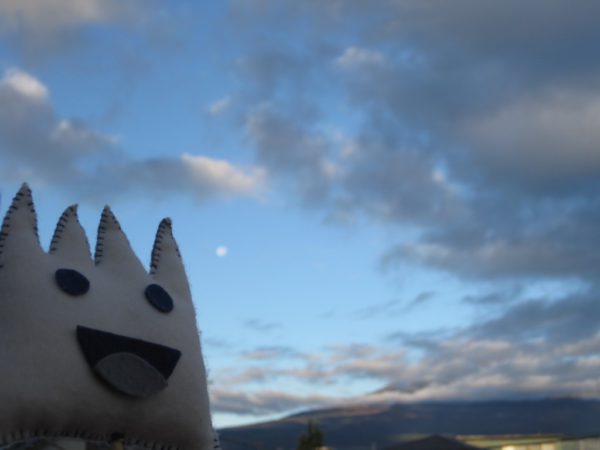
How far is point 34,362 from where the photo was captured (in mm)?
9492

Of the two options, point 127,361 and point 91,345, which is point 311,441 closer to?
point 127,361

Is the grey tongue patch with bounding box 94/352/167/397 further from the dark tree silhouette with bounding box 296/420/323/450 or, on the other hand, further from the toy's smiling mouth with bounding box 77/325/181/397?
the dark tree silhouette with bounding box 296/420/323/450

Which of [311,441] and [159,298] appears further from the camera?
[311,441]

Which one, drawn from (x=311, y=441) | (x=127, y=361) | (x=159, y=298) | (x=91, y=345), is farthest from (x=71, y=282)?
(x=311, y=441)

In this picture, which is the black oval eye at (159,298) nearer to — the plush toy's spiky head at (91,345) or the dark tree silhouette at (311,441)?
the plush toy's spiky head at (91,345)

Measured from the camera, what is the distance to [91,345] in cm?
1000

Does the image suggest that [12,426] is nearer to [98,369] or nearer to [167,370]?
A: [98,369]

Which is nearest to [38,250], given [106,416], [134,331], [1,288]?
[1,288]

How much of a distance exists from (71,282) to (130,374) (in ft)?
4.44

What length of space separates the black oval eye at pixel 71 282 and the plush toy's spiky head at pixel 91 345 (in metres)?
0.01

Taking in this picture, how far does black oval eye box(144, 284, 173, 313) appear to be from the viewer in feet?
36.7

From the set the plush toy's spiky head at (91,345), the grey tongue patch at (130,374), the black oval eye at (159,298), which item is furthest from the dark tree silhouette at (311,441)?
the grey tongue patch at (130,374)

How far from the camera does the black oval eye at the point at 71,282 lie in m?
10.3

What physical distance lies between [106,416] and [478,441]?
107027 mm
